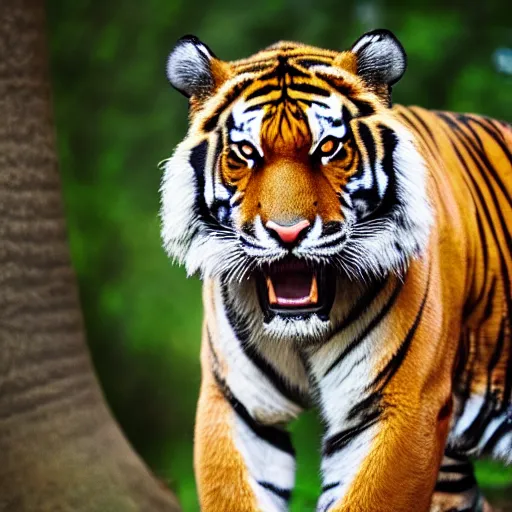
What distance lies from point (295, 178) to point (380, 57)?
0.39 meters

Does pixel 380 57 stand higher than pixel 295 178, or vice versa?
pixel 380 57

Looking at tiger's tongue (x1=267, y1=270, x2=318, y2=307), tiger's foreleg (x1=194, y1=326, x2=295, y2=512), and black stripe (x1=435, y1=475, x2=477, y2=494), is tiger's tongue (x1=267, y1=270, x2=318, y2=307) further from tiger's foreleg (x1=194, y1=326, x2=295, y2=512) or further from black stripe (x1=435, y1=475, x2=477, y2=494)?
black stripe (x1=435, y1=475, x2=477, y2=494)

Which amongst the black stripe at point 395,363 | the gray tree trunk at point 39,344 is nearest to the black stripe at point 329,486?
the black stripe at point 395,363

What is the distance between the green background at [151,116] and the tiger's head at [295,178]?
1454 mm

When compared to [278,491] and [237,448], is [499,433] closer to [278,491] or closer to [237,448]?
[278,491]

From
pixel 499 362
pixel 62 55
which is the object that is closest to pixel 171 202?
pixel 499 362

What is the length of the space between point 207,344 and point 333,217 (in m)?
0.58

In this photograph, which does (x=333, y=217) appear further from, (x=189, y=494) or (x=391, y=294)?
(x=189, y=494)

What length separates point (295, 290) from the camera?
2004 millimetres

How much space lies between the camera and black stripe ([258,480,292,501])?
2.26 m

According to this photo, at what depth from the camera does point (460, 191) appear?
2453mm

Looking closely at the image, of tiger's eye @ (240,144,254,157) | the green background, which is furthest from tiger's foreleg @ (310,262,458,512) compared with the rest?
the green background

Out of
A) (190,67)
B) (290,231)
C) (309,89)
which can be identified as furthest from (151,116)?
(290,231)

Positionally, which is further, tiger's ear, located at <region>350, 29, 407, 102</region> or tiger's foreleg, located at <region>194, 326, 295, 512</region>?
tiger's foreleg, located at <region>194, 326, 295, 512</region>
